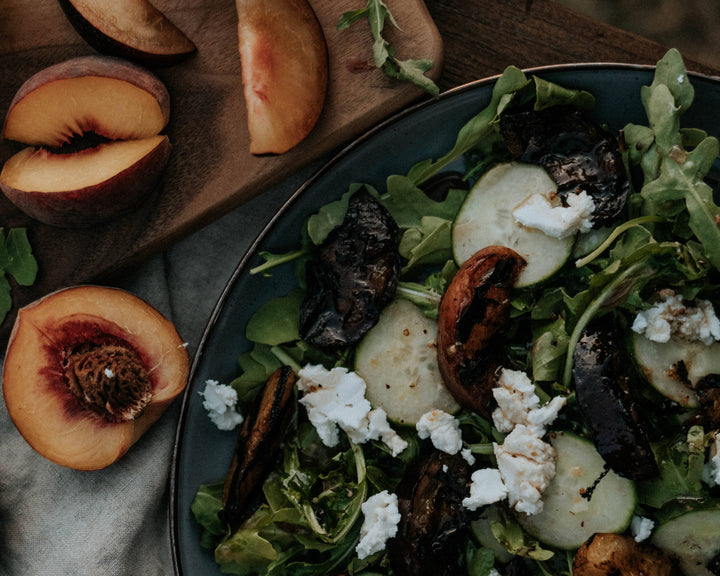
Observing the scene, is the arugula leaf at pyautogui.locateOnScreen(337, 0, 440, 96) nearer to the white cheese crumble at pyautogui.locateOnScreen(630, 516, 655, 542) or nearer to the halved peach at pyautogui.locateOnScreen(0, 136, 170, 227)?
the halved peach at pyautogui.locateOnScreen(0, 136, 170, 227)

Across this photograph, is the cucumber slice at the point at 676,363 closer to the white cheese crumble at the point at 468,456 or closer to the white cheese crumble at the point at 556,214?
the white cheese crumble at the point at 556,214

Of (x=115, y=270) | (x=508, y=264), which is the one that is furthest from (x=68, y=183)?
(x=508, y=264)

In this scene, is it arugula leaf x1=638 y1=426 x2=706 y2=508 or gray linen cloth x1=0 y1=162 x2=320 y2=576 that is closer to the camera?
arugula leaf x1=638 y1=426 x2=706 y2=508

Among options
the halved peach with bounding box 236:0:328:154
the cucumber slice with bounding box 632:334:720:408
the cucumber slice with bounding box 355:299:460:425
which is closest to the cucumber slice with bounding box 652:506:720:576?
the cucumber slice with bounding box 632:334:720:408

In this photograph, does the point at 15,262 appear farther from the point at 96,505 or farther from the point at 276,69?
the point at 276,69

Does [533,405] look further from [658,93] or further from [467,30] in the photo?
[467,30]

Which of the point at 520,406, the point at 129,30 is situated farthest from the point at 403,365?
the point at 129,30
